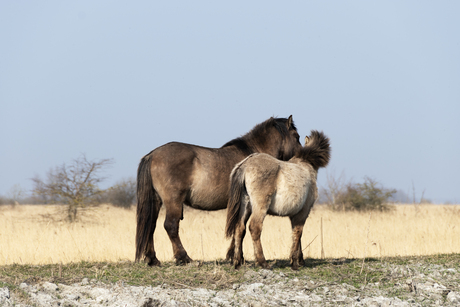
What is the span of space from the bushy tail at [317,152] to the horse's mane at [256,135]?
3.94 feet

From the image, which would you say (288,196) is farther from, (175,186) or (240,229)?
(175,186)

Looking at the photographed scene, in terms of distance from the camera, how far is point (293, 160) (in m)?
7.35

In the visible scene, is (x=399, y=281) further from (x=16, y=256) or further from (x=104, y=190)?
(x=104, y=190)

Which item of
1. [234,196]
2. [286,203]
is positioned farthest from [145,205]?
[286,203]

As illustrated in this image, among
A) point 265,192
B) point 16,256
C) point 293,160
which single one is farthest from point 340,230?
point 16,256

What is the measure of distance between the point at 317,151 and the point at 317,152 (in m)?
0.02

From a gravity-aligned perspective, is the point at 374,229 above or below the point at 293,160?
below

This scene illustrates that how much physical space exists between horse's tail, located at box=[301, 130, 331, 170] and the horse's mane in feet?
3.86

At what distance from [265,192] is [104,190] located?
1240cm

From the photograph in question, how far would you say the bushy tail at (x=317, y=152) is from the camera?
286 inches

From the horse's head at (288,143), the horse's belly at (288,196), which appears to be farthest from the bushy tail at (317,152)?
the horse's head at (288,143)

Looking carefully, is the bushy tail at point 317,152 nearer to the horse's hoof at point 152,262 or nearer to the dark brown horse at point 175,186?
the dark brown horse at point 175,186

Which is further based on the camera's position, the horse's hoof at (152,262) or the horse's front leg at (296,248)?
the horse's hoof at (152,262)

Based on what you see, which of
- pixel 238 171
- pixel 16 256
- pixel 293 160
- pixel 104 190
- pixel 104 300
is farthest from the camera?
pixel 104 190
